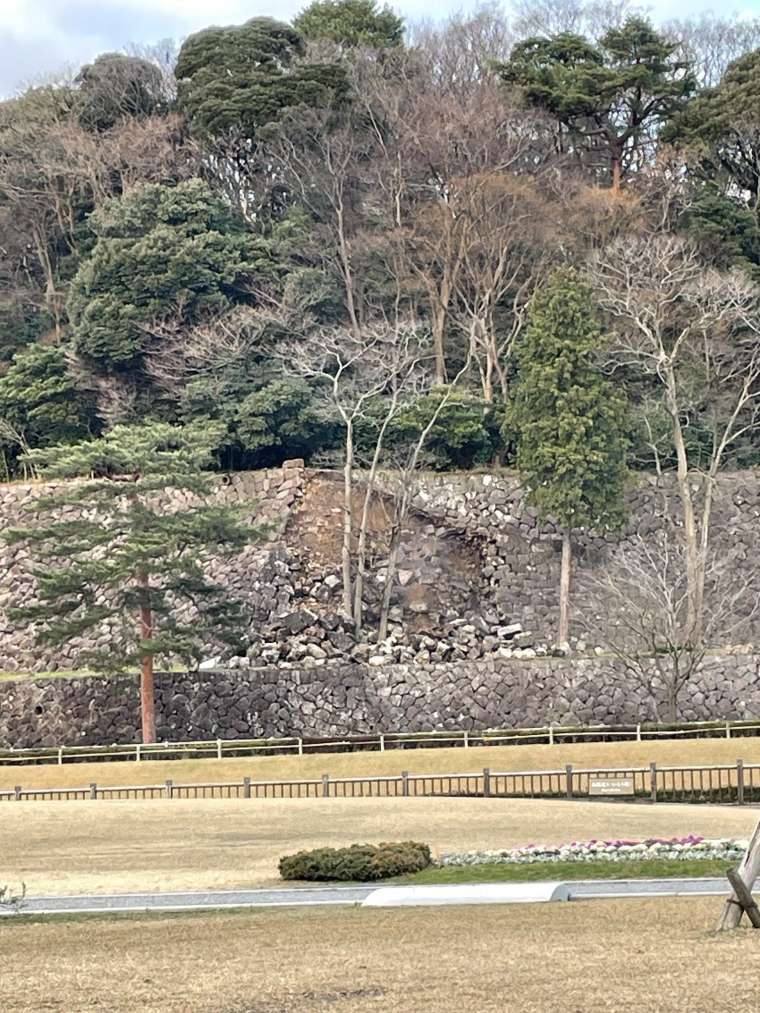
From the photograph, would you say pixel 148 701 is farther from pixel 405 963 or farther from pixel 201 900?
pixel 405 963

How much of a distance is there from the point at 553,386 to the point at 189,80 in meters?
20.1

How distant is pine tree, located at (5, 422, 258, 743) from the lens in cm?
4003

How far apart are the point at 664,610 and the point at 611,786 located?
46.9ft

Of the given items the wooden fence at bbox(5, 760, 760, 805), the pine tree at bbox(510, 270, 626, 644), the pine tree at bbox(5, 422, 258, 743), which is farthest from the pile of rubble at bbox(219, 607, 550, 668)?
the wooden fence at bbox(5, 760, 760, 805)

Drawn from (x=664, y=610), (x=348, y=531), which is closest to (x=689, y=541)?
(x=664, y=610)

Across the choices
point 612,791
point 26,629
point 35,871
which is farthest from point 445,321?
point 35,871

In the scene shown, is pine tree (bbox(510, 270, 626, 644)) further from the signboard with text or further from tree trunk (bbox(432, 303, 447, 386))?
the signboard with text

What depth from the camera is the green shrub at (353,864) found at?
20031mm

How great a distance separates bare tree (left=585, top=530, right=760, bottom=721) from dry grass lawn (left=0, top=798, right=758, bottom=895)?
529 inches

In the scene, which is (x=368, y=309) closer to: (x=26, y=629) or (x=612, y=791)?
(x=26, y=629)

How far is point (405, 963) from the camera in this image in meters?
12.8

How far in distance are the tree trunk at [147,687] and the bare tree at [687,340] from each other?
46.0ft

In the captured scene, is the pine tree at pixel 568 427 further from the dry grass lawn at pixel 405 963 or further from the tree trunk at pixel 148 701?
the dry grass lawn at pixel 405 963

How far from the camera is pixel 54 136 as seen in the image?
55.9 metres
